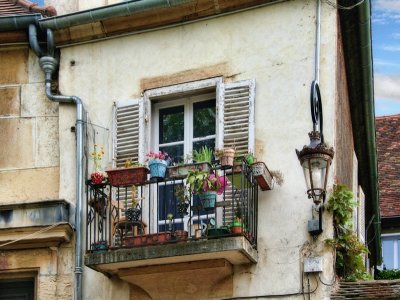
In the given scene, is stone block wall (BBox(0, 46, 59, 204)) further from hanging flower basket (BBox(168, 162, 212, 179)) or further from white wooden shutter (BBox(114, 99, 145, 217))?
hanging flower basket (BBox(168, 162, 212, 179))

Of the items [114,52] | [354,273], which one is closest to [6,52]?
[114,52]

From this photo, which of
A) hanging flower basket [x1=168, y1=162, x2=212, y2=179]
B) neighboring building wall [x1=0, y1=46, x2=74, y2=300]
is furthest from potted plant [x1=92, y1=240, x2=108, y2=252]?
hanging flower basket [x1=168, y1=162, x2=212, y2=179]

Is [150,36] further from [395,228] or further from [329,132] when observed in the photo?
[395,228]

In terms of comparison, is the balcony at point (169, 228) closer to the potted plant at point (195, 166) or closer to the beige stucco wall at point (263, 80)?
the potted plant at point (195, 166)

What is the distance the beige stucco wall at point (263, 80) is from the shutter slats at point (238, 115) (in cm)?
12

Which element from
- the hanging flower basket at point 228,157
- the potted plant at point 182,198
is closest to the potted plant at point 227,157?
the hanging flower basket at point 228,157

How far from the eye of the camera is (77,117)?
45.1 ft

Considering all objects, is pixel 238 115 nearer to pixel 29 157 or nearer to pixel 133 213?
pixel 133 213

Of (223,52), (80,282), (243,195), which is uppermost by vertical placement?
(223,52)

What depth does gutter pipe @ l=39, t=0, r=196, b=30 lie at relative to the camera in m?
13.7

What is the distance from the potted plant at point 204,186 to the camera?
1224 cm

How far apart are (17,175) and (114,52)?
1988 millimetres

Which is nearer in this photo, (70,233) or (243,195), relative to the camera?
(243,195)

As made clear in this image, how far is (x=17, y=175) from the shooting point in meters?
14.0
